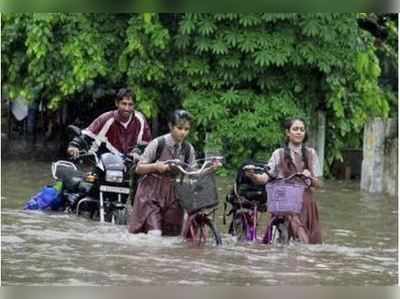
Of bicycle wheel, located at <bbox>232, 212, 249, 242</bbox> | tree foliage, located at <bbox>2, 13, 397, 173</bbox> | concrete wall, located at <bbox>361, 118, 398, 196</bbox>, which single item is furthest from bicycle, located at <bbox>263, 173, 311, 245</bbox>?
tree foliage, located at <bbox>2, 13, 397, 173</bbox>

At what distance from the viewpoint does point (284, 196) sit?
326 inches

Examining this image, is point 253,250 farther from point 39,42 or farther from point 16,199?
point 39,42

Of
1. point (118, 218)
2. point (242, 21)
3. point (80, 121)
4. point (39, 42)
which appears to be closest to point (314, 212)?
point (118, 218)

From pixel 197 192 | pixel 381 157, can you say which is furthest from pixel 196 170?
pixel 381 157

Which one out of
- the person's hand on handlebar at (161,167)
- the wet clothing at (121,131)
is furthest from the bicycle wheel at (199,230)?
the wet clothing at (121,131)

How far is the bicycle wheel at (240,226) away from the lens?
29.4 feet

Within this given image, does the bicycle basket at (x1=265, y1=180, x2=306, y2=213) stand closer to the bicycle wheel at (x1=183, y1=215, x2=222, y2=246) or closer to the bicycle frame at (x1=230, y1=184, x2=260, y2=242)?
the bicycle frame at (x1=230, y1=184, x2=260, y2=242)

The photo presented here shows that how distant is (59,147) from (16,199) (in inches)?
312

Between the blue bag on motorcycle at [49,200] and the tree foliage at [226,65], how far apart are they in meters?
5.33

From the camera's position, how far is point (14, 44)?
56.8 ft

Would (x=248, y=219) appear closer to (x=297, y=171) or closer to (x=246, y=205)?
(x=246, y=205)

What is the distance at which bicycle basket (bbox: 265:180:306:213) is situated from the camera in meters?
8.26

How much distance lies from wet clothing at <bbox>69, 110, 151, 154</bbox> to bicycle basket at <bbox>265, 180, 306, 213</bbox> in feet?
6.72

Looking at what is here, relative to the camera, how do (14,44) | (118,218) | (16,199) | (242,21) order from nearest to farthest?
1. (118,218)
2. (16,199)
3. (242,21)
4. (14,44)
